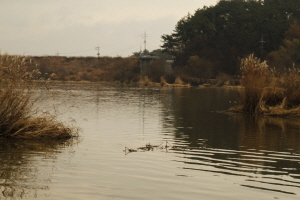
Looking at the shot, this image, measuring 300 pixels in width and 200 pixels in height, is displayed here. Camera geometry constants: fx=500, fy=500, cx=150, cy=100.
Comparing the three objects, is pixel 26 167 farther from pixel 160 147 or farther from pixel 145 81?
pixel 145 81

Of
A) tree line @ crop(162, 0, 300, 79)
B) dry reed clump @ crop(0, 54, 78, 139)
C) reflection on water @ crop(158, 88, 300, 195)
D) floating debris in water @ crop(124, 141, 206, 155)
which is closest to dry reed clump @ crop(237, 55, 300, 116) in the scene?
reflection on water @ crop(158, 88, 300, 195)

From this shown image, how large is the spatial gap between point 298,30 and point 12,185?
73880mm

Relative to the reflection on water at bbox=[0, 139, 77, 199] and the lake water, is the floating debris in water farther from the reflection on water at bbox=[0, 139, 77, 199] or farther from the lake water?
the reflection on water at bbox=[0, 139, 77, 199]

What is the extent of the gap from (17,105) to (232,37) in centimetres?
6936

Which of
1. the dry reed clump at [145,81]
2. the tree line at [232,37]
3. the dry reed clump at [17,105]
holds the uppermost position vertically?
→ the tree line at [232,37]

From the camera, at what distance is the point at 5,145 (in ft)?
38.7

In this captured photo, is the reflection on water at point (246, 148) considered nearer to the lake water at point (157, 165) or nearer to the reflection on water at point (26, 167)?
the lake water at point (157, 165)

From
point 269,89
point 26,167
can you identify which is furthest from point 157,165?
point 269,89

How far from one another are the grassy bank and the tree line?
153 ft

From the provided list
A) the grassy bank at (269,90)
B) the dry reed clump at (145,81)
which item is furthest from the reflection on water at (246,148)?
the dry reed clump at (145,81)

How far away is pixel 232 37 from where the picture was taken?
79375mm

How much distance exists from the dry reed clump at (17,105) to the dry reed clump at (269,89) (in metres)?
11.0

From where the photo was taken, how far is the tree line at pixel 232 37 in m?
75.1

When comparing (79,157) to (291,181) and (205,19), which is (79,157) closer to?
(291,181)
